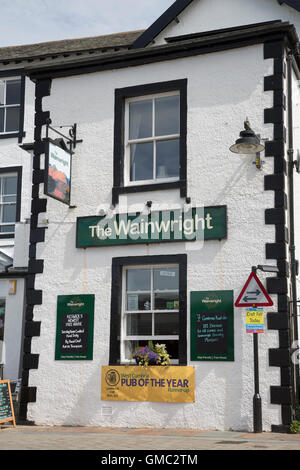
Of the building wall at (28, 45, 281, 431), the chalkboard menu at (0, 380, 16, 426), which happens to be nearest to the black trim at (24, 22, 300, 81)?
the building wall at (28, 45, 281, 431)

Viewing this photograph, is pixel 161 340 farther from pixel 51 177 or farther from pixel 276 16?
pixel 276 16

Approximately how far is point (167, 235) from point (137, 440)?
3739mm

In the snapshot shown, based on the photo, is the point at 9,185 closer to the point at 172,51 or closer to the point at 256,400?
the point at 172,51

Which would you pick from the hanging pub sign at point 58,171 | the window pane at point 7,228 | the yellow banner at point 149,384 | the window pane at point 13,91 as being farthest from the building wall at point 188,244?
the window pane at point 13,91

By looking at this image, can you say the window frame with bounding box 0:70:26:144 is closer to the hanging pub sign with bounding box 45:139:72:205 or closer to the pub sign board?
the hanging pub sign with bounding box 45:139:72:205

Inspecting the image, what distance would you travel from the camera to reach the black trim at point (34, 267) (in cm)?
1202

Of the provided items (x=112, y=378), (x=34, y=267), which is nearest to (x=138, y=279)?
(x=112, y=378)

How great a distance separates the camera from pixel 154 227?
1169 cm

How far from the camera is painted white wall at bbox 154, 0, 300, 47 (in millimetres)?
15922

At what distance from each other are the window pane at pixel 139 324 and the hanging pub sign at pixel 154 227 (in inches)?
51.9

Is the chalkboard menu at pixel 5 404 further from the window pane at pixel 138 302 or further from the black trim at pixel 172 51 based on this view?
the black trim at pixel 172 51

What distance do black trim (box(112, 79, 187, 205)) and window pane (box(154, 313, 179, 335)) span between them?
2.14m
